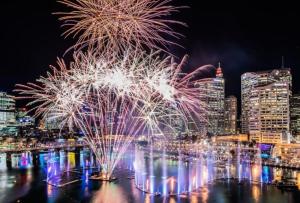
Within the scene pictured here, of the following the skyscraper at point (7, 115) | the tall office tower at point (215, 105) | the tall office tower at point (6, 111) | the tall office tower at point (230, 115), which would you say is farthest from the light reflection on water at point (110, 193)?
the tall office tower at point (230, 115)

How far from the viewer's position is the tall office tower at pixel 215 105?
102188mm

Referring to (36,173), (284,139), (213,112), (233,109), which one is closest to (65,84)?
(36,173)

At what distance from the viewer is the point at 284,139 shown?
201 ft

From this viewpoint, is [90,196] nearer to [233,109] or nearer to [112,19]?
[112,19]

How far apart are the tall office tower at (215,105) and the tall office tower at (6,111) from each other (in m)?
51.1

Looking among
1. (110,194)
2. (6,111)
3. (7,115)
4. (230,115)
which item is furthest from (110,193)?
(230,115)

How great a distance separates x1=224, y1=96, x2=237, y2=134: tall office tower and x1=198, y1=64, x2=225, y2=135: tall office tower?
2450mm

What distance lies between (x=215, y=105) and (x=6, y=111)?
57419 mm

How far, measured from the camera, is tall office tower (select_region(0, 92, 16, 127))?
9212 cm

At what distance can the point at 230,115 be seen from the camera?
367 ft

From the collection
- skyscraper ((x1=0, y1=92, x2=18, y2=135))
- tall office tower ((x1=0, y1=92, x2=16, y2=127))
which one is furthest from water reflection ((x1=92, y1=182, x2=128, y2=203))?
tall office tower ((x1=0, y1=92, x2=16, y2=127))

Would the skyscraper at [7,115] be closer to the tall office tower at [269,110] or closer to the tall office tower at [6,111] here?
the tall office tower at [6,111]

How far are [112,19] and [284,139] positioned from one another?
51404 millimetres

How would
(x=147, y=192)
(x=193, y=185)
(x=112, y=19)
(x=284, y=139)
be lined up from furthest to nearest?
(x=284, y=139)
(x=193, y=185)
(x=147, y=192)
(x=112, y=19)
